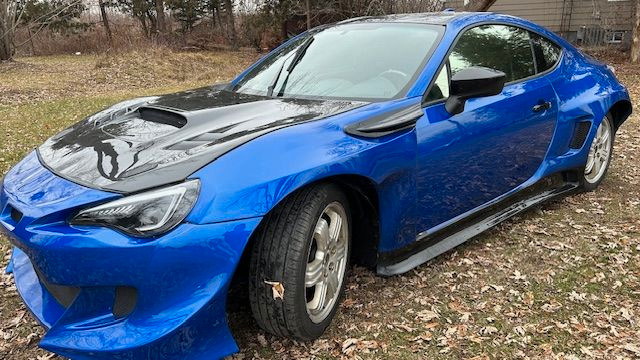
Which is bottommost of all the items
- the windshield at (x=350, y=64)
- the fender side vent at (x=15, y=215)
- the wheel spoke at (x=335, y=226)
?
the wheel spoke at (x=335, y=226)

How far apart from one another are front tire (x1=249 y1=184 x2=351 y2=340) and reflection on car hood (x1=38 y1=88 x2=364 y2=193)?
37 centimetres

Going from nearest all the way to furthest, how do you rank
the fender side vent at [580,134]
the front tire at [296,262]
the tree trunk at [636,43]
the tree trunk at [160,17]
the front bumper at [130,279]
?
the front bumper at [130,279]
the front tire at [296,262]
the fender side vent at [580,134]
the tree trunk at [636,43]
the tree trunk at [160,17]

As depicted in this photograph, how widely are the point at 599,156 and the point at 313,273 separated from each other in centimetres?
346

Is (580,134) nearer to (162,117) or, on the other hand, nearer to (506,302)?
(506,302)

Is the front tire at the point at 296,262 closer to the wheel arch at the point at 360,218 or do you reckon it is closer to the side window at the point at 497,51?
the wheel arch at the point at 360,218

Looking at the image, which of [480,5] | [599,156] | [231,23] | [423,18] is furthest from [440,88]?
[231,23]

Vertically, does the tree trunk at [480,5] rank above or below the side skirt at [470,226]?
above

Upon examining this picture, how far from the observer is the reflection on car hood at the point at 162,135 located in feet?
7.18

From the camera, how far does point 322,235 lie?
8.50ft

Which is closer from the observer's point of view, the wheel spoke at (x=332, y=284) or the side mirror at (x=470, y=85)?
the wheel spoke at (x=332, y=284)

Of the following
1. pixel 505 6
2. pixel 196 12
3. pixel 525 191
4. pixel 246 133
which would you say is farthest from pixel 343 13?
pixel 246 133

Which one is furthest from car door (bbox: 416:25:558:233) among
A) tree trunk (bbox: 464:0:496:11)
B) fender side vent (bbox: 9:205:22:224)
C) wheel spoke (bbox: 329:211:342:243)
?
tree trunk (bbox: 464:0:496:11)

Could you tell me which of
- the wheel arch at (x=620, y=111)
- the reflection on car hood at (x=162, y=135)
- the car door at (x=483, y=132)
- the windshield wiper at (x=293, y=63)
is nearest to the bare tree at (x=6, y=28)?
the windshield wiper at (x=293, y=63)

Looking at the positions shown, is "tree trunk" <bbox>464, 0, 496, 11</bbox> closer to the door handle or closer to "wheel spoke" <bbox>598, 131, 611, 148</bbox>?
"wheel spoke" <bbox>598, 131, 611, 148</bbox>
